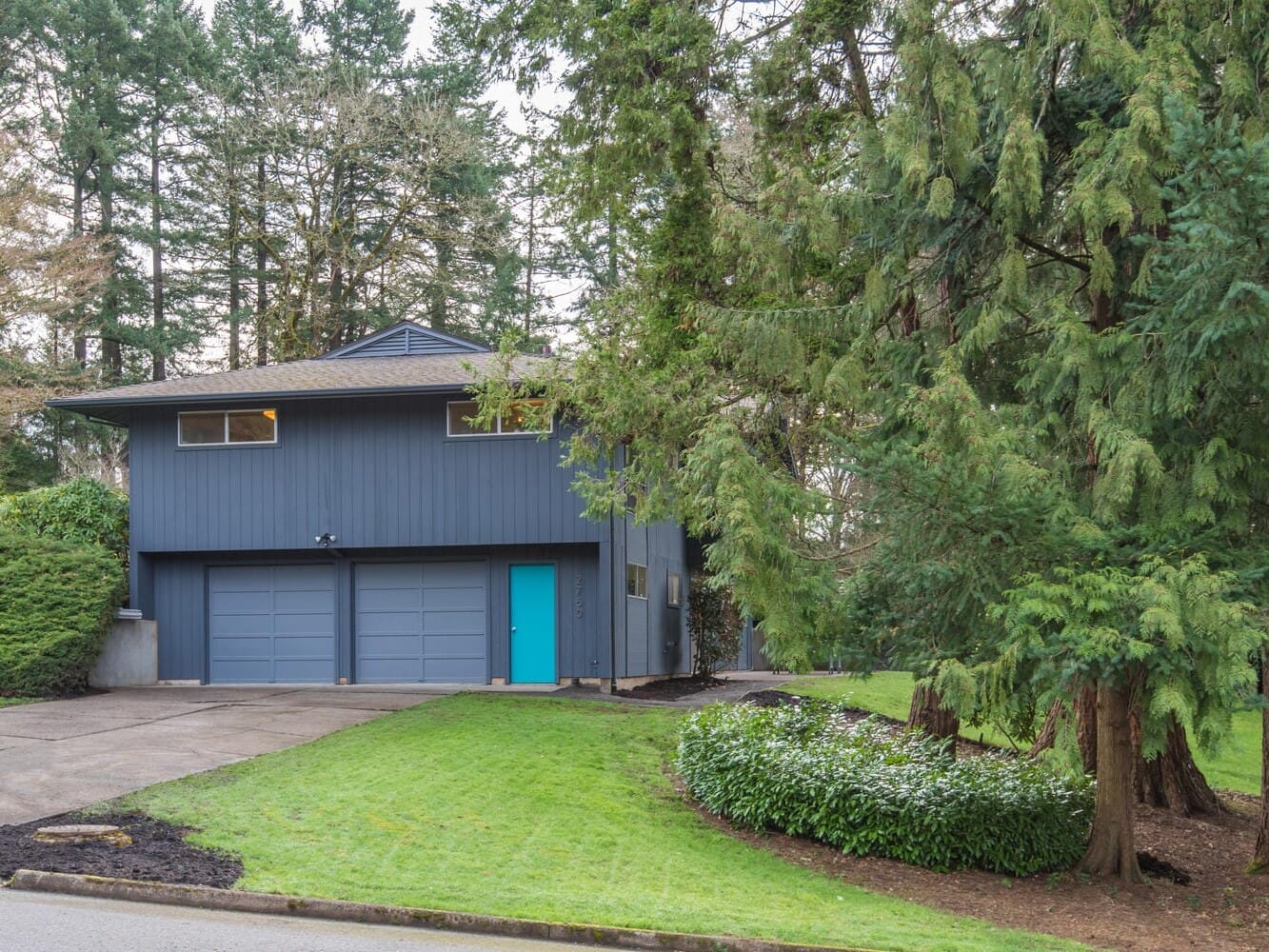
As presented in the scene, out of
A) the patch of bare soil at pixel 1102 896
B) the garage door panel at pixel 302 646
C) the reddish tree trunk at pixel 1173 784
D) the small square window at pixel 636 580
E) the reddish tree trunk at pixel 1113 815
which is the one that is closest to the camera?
the patch of bare soil at pixel 1102 896

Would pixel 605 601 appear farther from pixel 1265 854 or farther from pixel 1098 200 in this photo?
pixel 1098 200

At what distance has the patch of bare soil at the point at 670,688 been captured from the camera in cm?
1845

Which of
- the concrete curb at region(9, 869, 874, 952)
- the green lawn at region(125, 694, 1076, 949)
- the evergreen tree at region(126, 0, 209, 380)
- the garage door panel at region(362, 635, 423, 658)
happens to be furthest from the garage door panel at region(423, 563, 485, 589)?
the evergreen tree at region(126, 0, 209, 380)

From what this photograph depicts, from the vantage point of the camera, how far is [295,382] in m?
19.3

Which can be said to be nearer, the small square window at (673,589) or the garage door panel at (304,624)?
the garage door panel at (304,624)

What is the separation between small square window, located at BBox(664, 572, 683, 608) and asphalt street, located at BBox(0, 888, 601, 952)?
53.2ft

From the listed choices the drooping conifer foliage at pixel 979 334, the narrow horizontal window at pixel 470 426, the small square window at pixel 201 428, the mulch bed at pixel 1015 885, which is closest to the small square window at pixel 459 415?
the narrow horizontal window at pixel 470 426

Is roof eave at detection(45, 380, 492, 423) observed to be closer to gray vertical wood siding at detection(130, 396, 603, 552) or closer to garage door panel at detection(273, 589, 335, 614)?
gray vertical wood siding at detection(130, 396, 603, 552)

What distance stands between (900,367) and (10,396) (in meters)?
22.2

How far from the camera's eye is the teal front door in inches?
749

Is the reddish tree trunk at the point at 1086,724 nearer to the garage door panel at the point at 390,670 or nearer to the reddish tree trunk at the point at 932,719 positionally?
the reddish tree trunk at the point at 932,719

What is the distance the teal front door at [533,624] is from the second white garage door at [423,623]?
1.59ft

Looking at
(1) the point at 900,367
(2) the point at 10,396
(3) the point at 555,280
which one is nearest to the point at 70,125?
(2) the point at 10,396

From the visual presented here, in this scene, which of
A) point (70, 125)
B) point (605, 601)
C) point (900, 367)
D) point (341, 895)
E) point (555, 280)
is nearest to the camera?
point (341, 895)
